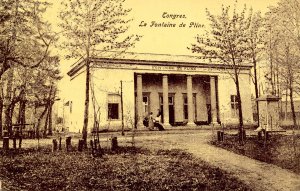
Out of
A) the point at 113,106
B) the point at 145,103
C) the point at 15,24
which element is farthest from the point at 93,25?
the point at 145,103

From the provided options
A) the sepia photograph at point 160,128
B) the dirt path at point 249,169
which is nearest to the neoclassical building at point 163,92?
the sepia photograph at point 160,128

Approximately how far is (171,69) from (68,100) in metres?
6.58

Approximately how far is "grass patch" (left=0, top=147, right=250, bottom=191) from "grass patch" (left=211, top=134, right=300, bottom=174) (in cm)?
160

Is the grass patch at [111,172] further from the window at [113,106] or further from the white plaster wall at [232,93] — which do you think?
the white plaster wall at [232,93]

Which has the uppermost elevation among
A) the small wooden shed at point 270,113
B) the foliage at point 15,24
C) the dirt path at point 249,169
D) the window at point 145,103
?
the foliage at point 15,24

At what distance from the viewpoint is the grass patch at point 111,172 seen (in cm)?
670

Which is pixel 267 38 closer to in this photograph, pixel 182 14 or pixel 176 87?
pixel 182 14

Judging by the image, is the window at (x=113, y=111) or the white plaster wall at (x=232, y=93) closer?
the window at (x=113, y=111)

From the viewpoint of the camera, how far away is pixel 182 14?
8742 millimetres

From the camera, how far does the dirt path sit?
695 cm

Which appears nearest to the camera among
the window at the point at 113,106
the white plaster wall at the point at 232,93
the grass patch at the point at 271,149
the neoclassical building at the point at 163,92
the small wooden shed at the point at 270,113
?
the grass patch at the point at 271,149

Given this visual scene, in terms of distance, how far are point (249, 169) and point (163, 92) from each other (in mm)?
12622

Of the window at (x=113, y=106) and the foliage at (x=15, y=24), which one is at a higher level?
the foliage at (x=15, y=24)

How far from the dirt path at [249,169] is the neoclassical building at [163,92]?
7.96 meters
